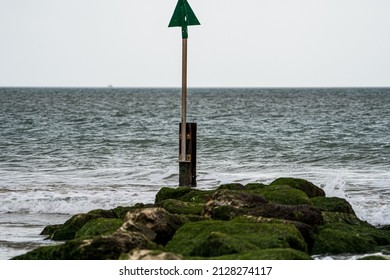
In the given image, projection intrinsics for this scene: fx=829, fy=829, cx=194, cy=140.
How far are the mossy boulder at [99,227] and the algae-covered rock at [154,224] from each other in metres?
0.43

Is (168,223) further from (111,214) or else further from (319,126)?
(319,126)

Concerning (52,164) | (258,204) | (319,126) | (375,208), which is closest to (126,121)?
(319,126)

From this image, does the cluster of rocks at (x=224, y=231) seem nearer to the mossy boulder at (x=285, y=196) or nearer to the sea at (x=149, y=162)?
the mossy boulder at (x=285, y=196)

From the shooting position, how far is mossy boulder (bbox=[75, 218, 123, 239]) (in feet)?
34.5

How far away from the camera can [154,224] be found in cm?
982

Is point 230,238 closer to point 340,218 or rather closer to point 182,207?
point 182,207

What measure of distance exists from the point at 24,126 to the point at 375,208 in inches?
1189

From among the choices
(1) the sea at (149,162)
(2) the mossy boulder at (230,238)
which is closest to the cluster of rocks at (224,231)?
(2) the mossy boulder at (230,238)

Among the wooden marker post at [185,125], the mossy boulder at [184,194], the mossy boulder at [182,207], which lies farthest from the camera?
the wooden marker post at [185,125]

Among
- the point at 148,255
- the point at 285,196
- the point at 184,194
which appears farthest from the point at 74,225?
the point at 148,255

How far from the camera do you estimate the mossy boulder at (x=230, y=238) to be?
29.1 ft

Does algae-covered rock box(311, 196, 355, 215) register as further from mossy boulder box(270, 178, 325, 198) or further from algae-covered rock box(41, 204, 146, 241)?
algae-covered rock box(41, 204, 146, 241)

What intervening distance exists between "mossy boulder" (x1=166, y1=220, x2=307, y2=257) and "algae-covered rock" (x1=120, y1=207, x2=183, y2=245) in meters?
0.17
